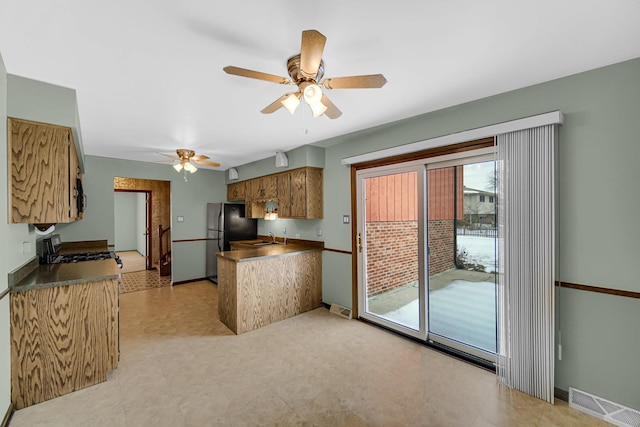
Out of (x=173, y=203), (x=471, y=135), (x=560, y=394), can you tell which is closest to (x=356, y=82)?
(x=471, y=135)

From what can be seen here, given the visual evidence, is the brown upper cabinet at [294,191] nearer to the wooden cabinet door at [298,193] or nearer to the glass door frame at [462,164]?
the wooden cabinet door at [298,193]

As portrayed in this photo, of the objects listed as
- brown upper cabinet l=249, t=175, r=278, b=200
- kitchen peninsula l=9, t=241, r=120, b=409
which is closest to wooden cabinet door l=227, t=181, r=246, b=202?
brown upper cabinet l=249, t=175, r=278, b=200

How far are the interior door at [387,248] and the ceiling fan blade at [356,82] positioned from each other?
5.49 ft

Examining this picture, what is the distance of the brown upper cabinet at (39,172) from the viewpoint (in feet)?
6.61

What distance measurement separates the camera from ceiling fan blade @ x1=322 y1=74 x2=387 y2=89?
158cm

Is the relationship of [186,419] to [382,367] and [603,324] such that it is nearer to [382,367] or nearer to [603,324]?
[382,367]

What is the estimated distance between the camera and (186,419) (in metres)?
1.90

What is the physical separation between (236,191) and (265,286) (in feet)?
9.55

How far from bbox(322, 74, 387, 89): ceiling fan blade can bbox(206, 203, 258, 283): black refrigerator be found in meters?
4.32

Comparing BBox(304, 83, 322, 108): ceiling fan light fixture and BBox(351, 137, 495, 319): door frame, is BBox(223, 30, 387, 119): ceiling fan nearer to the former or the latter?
BBox(304, 83, 322, 108): ceiling fan light fixture

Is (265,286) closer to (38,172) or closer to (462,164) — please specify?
(38,172)

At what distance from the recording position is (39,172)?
211 cm

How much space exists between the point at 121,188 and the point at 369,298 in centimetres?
592

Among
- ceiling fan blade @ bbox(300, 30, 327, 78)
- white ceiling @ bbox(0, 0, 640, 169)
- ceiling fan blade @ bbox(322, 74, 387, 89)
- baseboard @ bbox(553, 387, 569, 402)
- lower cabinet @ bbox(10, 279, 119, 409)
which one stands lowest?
baseboard @ bbox(553, 387, 569, 402)
